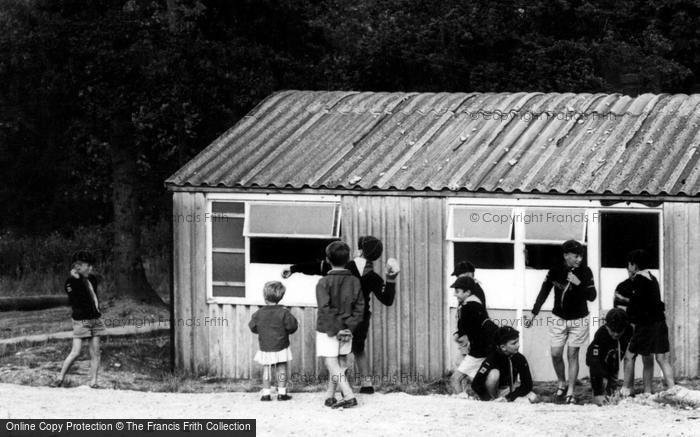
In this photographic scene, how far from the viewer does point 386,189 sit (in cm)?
1526

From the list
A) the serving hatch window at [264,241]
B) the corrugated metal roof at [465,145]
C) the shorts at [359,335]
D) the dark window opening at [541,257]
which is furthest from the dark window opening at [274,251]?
the shorts at [359,335]

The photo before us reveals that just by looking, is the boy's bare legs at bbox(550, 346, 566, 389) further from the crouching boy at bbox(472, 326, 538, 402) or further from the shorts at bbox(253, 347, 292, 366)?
the shorts at bbox(253, 347, 292, 366)

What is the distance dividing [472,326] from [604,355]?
1.38 meters

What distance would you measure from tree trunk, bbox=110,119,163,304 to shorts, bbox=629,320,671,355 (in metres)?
11.4

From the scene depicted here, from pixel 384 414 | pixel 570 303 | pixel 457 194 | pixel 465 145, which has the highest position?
pixel 465 145

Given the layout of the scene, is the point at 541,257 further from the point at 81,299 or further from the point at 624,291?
the point at 81,299

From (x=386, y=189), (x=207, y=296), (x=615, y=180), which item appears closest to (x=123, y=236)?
(x=207, y=296)

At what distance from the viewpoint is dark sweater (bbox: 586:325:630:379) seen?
42.3ft

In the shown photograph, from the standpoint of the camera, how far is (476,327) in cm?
1280

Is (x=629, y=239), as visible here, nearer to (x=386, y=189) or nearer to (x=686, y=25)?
(x=386, y=189)

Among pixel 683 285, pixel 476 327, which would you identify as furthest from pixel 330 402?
pixel 683 285

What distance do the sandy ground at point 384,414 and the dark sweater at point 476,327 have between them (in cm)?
55

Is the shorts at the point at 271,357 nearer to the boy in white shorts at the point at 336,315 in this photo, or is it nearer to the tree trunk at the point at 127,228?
the boy in white shorts at the point at 336,315

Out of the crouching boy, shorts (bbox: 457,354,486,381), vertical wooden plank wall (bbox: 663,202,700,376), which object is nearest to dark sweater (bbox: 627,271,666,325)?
the crouching boy
